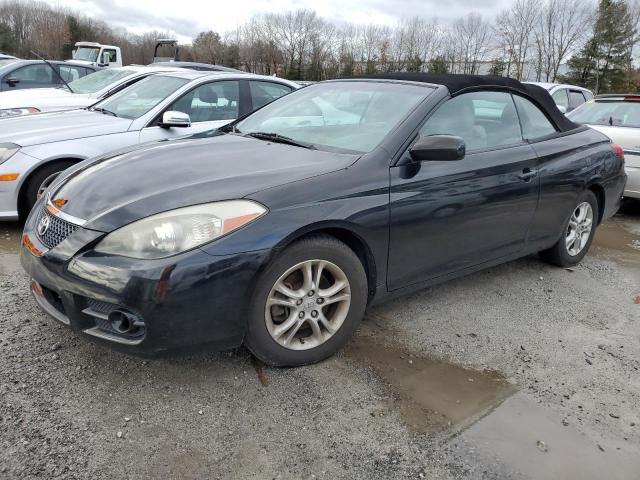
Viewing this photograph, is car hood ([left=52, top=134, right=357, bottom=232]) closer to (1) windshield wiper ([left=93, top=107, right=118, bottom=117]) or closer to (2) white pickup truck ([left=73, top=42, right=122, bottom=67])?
(1) windshield wiper ([left=93, top=107, right=118, bottom=117])

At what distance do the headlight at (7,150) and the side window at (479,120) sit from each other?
3.57 meters

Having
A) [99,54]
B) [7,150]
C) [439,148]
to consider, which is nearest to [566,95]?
[439,148]

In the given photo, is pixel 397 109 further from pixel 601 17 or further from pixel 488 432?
pixel 601 17

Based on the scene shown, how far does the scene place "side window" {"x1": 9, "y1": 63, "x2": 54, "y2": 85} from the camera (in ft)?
38.2

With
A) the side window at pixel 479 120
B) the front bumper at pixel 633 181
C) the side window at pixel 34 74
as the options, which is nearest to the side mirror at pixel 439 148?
the side window at pixel 479 120

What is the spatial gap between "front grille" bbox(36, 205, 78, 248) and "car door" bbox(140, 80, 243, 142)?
2.74 m

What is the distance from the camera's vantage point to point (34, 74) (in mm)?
12016

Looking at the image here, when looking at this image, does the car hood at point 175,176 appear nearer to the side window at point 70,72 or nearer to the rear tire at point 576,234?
the rear tire at point 576,234

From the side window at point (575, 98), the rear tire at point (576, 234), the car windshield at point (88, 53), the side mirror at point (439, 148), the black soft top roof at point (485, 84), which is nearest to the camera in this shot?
the side mirror at point (439, 148)

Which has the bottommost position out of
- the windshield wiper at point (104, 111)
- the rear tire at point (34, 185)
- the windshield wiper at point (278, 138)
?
the rear tire at point (34, 185)

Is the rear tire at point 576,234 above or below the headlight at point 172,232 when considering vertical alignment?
below

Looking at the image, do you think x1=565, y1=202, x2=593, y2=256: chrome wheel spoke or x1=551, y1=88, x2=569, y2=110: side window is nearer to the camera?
x1=565, y1=202, x2=593, y2=256: chrome wheel spoke

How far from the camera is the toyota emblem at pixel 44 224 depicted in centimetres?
262

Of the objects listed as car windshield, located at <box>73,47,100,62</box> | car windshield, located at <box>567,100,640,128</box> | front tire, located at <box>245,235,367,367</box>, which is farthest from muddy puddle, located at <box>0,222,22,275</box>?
car windshield, located at <box>73,47,100,62</box>
